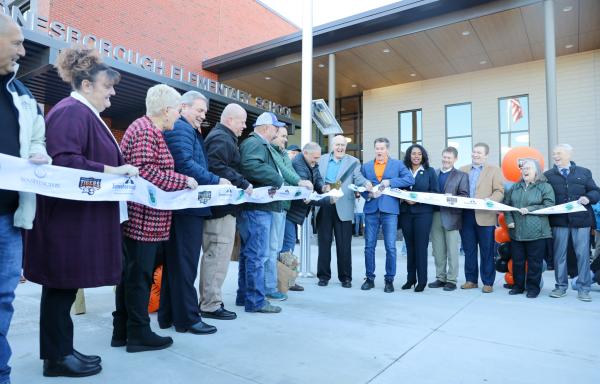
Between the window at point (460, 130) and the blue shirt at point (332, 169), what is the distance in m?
10.3

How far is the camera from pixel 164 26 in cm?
1570

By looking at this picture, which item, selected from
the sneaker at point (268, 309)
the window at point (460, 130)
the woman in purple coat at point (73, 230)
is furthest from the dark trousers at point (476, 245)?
the window at point (460, 130)

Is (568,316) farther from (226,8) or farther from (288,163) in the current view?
(226,8)

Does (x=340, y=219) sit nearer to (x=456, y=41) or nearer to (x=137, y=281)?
(x=137, y=281)

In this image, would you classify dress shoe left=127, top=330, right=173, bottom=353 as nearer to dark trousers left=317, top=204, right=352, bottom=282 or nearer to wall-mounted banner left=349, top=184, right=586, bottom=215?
dark trousers left=317, top=204, right=352, bottom=282

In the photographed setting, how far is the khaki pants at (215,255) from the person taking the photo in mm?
3500

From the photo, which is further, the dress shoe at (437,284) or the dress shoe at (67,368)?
the dress shoe at (437,284)

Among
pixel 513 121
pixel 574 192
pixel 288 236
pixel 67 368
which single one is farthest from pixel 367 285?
pixel 513 121

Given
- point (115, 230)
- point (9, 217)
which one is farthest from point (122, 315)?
point (9, 217)

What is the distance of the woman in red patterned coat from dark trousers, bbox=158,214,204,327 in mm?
230

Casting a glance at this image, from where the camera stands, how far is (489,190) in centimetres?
529

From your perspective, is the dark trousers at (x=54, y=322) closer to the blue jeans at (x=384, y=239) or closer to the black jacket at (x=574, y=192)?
the blue jeans at (x=384, y=239)

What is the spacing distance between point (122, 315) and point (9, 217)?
3.75 feet

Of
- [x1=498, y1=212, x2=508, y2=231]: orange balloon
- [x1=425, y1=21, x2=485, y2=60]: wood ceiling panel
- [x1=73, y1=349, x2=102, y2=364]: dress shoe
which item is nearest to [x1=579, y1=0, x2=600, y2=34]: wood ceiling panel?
[x1=425, y1=21, x2=485, y2=60]: wood ceiling panel
